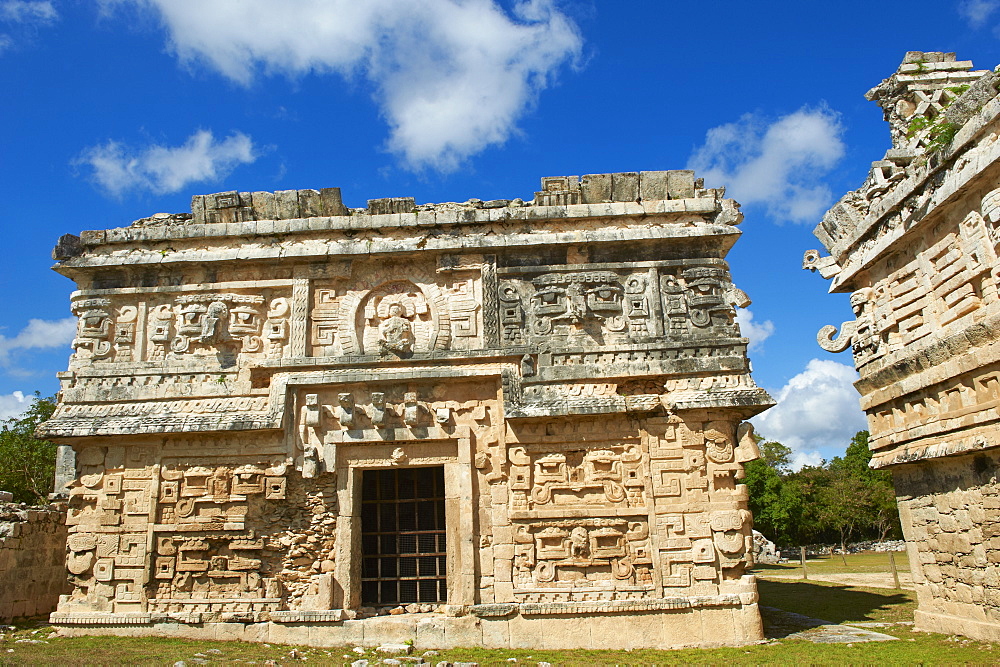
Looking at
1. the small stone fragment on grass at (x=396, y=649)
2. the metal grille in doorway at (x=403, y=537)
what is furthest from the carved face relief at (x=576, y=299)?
the small stone fragment on grass at (x=396, y=649)

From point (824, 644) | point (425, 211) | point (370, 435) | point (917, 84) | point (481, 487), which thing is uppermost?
point (917, 84)

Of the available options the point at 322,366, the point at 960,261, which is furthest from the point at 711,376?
the point at 322,366

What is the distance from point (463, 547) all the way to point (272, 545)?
2.53 meters

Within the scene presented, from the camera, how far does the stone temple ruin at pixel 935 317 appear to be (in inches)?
284

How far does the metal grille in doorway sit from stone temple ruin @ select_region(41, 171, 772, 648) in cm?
4

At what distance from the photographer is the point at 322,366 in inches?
376

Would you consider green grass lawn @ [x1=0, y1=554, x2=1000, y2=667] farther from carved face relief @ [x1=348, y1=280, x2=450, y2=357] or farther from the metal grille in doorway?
carved face relief @ [x1=348, y1=280, x2=450, y2=357]

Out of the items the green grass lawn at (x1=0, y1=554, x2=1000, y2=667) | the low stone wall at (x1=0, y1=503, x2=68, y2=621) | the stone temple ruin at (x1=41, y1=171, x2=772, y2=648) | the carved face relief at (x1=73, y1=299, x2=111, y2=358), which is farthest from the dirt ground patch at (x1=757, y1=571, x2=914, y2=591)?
the low stone wall at (x1=0, y1=503, x2=68, y2=621)

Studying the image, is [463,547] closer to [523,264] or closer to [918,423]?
[523,264]

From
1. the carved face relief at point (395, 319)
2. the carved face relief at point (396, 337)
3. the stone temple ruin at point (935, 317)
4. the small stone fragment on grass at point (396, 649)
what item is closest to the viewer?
the stone temple ruin at point (935, 317)

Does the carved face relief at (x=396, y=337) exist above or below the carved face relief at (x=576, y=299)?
below

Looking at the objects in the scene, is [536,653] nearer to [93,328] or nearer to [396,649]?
[396,649]

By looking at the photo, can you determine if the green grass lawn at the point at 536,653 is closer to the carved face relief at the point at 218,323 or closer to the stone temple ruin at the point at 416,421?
the stone temple ruin at the point at 416,421

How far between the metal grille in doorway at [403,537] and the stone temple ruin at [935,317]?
20.1ft
